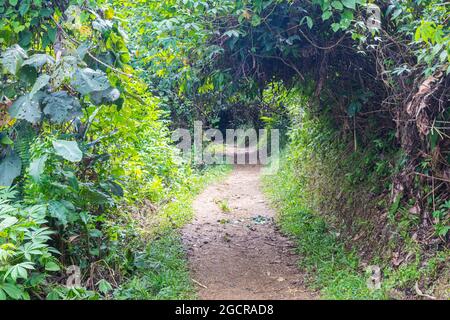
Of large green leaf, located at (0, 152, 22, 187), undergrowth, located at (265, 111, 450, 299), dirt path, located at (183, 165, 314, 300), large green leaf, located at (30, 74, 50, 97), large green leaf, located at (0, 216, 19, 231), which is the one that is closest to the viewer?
large green leaf, located at (0, 216, 19, 231)

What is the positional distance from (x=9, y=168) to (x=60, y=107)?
2.69 feet

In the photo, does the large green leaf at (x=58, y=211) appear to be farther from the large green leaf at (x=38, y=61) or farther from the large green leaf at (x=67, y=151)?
the large green leaf at (x=38, y=61)

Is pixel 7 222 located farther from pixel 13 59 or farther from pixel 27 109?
pixel 13 59

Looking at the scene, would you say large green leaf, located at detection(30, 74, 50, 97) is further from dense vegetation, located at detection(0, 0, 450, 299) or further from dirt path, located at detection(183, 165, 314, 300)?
dirt path, located at detection(183, 165, 314, 300)

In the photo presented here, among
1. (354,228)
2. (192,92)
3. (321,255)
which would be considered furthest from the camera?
(192,92)

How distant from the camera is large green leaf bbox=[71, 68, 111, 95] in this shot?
3.71 metres

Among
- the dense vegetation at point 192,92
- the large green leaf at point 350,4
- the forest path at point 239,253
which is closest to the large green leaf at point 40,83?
the dense vegetation at point 192,92

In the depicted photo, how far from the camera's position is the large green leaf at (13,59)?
11.9 ft

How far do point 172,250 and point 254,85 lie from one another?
2431 mm

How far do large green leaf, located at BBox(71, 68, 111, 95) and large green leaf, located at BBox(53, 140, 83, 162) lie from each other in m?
0.43

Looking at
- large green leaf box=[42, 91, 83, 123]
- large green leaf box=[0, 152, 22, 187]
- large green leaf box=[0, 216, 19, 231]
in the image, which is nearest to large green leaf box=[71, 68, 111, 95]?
large green leaf box=[42, 91, 83, 123]

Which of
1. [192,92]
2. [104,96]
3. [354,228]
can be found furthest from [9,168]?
[354,228]

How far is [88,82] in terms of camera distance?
3715mm
